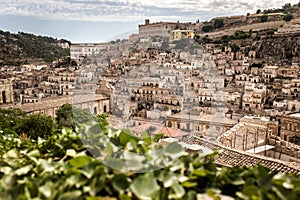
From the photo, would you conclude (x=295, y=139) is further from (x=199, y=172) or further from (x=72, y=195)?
(x=72, y=195)

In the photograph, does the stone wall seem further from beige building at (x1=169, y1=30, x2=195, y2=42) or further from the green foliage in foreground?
the green foliage in foreground

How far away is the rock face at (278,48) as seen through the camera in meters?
36.9

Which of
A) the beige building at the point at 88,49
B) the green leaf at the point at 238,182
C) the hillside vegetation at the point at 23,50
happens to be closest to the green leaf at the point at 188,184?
the green leaf at the point at 238,182

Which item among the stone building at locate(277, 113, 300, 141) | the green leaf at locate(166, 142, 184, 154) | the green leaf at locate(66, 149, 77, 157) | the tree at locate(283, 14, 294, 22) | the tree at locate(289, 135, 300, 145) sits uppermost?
the tree at locate(283, 14, 294, 22)

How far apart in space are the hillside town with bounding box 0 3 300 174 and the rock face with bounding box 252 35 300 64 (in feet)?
0.35

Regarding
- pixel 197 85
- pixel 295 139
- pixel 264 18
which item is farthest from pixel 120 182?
pixel 264 18

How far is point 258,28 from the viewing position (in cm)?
4866

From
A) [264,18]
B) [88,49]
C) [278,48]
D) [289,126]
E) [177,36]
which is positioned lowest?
[289,126]

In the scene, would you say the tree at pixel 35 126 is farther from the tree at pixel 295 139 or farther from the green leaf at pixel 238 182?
the green leaf at pixel 238 182

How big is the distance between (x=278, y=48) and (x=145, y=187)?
40842 millimetres

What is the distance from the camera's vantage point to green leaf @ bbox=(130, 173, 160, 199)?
0.97m

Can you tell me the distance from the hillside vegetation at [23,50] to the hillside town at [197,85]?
13.8 ft

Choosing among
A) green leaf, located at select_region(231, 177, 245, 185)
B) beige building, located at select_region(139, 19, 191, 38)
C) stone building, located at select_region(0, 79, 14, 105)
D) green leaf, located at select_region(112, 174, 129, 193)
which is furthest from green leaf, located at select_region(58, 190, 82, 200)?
stone building, located at select_region(0, 79, 14, 105)

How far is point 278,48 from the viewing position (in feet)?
127
